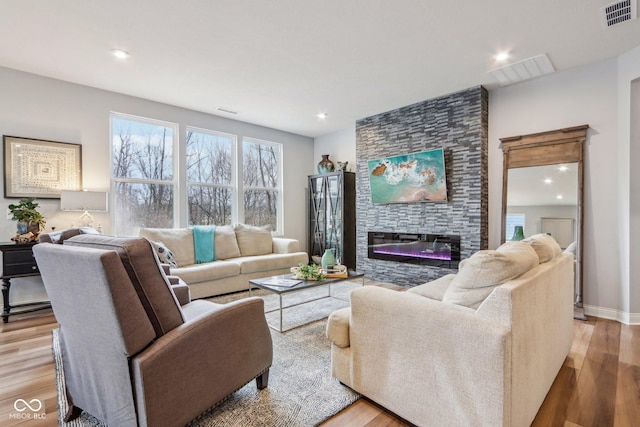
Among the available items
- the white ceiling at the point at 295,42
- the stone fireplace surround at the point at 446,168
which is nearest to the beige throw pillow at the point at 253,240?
the stone fireplace surround at the point at 446,168

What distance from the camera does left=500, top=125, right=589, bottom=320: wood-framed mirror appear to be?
325 centimetres

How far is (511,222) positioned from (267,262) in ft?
10.3

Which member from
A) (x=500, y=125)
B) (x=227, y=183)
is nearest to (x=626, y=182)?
(x=500, y=125)

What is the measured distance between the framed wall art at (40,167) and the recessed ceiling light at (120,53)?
1362 mm

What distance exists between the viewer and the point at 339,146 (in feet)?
18.9

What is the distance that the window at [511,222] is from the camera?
3.60 m

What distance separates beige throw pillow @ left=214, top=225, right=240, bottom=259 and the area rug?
2.10 m

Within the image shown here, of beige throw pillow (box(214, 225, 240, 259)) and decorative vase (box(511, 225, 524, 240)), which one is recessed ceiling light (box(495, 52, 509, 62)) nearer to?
decorative vase (box(511, 225, 524, 240))

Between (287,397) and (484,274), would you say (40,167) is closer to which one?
(287,397)

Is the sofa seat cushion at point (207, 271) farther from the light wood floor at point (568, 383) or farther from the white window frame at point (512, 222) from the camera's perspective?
the white window frame at point (512, 222)

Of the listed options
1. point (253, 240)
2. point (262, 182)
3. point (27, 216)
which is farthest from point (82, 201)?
point (262, 182)

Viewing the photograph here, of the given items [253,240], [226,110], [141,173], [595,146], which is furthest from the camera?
[253,240]

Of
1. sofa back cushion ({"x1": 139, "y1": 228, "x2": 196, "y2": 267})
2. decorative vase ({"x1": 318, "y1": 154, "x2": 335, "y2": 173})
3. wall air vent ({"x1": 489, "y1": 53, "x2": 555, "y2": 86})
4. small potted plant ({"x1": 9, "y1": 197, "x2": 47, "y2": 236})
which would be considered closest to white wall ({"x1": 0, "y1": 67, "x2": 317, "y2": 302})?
small potted plant ({"x1": 9, "y1": 197, "x2": 47, "y2": 236})

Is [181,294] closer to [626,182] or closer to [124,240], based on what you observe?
[124,240]
